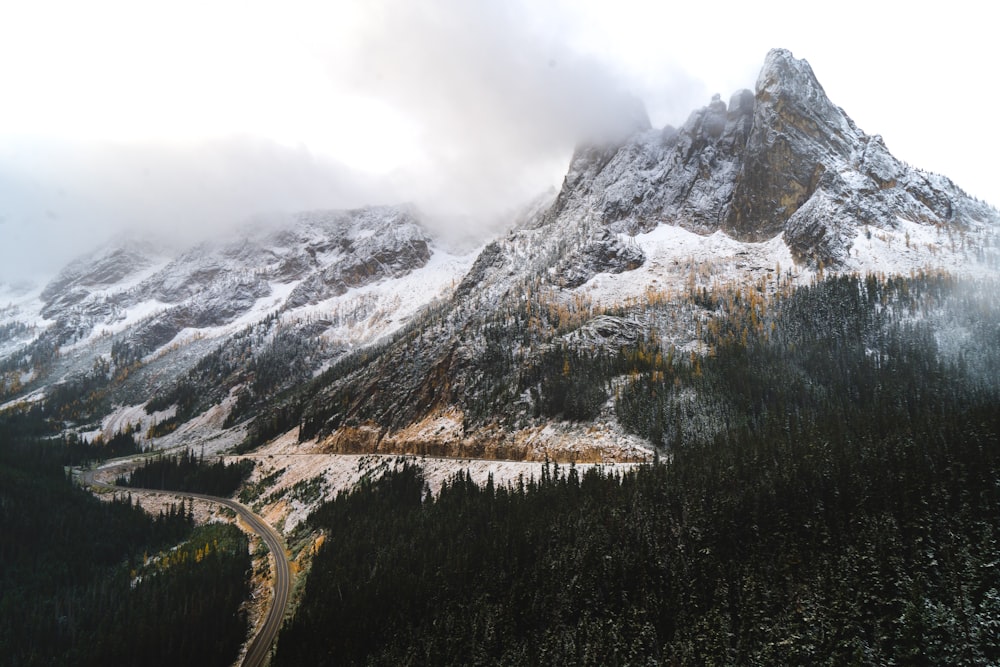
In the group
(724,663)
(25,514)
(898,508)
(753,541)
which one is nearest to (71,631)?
(25,514)

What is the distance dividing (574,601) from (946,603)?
1447 inches

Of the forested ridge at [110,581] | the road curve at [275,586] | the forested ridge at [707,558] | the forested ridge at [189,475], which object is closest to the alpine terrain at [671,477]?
the forested ridge at [707,558]

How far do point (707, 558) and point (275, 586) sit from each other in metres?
63.5

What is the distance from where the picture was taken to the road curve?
6388 centimetres

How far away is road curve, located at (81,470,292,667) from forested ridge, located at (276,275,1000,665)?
5297 mm

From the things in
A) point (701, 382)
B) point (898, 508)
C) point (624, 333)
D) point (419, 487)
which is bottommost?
point (419, 487)

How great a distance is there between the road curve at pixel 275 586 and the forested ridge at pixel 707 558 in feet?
17.4

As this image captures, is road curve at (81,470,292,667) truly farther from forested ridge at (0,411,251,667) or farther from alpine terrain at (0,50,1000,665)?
alpine terrain at (0,50,1000,665)

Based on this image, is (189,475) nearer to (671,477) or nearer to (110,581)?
(110,581)

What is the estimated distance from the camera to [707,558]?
196 ft

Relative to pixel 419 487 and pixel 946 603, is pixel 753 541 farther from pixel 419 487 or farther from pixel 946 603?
pixel 419 487

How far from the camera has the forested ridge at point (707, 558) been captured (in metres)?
50.2

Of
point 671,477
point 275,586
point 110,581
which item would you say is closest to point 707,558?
point 671,477

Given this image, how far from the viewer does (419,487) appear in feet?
326
